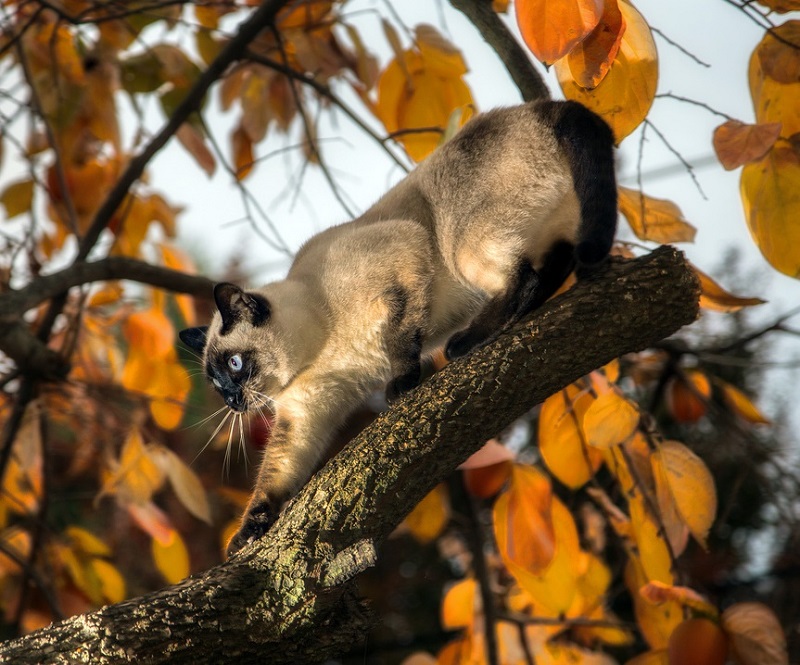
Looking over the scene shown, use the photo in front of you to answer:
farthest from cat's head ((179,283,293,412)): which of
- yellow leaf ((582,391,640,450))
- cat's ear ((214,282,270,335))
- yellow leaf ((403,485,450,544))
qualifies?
yellow leaf ((582,391,640,450))

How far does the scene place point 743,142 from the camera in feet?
5.15

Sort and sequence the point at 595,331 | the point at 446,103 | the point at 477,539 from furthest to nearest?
the point at 477,539, the point at 446,103, the point at 595,331

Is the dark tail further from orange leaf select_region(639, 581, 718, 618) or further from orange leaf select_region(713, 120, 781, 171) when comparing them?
orange leaf select_region(639, 581, 718, 618)

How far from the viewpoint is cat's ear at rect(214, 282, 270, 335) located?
2.24 metres

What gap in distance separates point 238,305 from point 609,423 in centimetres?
102

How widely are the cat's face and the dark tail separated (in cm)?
86

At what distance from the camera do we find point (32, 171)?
9.40 ft

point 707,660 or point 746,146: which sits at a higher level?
point 746,146

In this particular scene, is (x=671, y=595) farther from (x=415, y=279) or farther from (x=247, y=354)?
(x=247, y=354)

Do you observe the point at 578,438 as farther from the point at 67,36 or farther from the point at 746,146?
the point at 67,36

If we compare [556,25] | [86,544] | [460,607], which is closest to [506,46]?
[556,25]

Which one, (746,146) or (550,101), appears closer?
(746,146)

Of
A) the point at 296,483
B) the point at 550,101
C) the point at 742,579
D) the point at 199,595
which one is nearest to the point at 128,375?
the point at 296,483

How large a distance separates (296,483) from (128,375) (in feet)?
3.33
